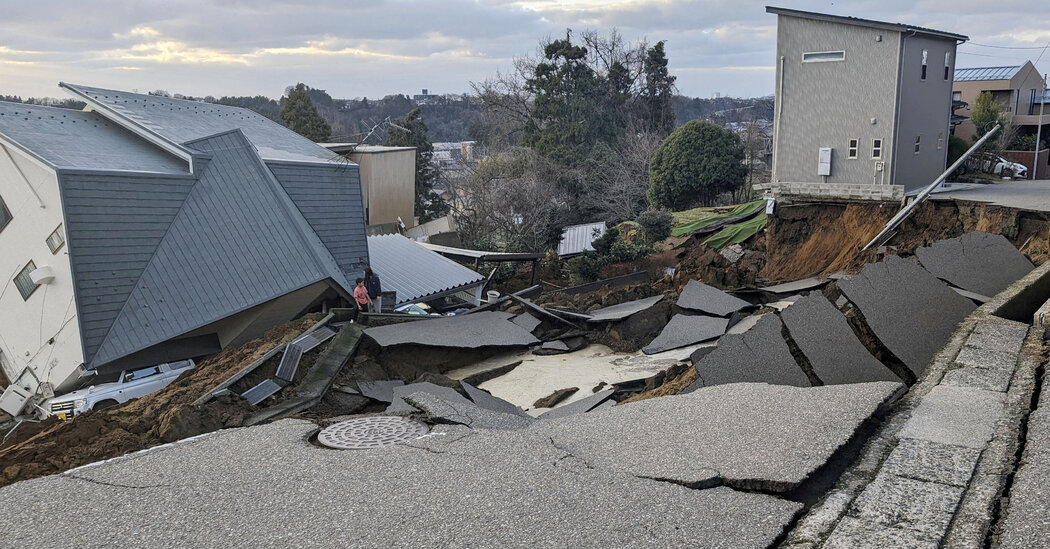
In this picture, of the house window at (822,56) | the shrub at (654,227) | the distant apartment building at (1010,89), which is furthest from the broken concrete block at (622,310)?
the distant apartment building at (1010,89)

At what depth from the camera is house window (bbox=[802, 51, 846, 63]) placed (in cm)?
1983

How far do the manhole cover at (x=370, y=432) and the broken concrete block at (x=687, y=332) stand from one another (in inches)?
298

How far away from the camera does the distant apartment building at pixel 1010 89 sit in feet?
146

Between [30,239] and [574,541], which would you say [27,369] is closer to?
[30,239]

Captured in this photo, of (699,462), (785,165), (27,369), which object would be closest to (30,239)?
(27,369)

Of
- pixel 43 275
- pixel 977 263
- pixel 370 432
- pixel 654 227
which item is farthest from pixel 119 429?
pixel 654 227

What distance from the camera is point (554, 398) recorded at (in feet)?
37.8

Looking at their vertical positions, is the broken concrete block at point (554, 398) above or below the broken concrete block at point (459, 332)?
below

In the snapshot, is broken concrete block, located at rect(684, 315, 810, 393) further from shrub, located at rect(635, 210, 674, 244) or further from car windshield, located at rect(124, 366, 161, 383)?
shrub, located at rect(635, 210, 674, 244)

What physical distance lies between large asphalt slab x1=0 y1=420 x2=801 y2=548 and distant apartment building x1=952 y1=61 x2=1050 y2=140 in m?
47.2

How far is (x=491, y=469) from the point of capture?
527 cm

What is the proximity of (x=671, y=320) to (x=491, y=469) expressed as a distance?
A: 1009cm

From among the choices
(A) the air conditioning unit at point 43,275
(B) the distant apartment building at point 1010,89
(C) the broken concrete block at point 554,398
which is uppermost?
(B) the distant apartment building at point 1010,89

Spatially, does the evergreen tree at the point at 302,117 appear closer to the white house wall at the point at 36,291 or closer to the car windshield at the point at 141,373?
the white house wall at the point at 36,291
